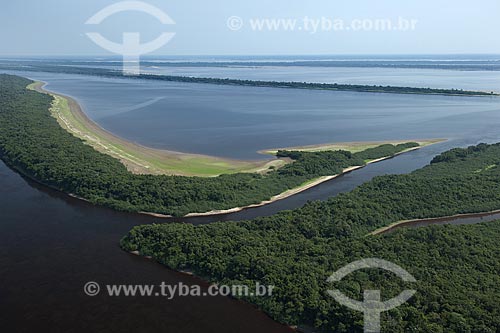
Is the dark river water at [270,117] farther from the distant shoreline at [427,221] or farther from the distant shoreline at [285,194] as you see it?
the distant shoreline at [427,221]

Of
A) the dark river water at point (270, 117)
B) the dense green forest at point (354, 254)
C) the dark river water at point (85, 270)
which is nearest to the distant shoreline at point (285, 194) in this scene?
the dark river water at point (85, 270)

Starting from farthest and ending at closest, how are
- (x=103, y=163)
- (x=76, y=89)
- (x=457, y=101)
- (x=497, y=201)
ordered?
(x=76, y=89) → (x=457, y=101) → (x=103, y=163) → (x=497, y=201)

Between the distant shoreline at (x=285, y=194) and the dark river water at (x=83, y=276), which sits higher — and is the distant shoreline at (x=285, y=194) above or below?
above

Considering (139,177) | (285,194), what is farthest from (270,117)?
(139,177)

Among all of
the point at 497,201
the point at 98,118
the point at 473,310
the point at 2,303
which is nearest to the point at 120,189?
the point at 2,303

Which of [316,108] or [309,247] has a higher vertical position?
[316,108]

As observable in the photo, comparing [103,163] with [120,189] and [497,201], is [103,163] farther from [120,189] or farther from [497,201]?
[497,201]
